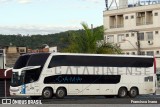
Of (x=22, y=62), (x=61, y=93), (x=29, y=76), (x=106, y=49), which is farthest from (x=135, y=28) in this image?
(x=29, y=76)

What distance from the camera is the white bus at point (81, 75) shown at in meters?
37.8

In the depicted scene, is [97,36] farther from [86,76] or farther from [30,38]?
[30,38]

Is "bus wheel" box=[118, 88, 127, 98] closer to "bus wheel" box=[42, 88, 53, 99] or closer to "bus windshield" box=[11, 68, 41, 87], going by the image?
"bus wheel" box=[42, 88, 53, 99]

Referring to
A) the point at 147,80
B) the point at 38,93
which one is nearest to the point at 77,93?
the point at 38,93

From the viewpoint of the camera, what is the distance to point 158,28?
76312 mm

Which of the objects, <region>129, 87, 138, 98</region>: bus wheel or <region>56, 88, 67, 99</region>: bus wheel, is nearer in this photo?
→ <region>56, 88, 67, 99</region>: bus wheel

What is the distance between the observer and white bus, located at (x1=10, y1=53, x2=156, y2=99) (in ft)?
124

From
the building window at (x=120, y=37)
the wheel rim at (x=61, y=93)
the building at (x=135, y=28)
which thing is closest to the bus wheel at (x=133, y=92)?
the wheel rim at (x=61, y=93)

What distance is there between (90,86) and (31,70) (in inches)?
220

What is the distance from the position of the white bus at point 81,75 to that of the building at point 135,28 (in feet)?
104

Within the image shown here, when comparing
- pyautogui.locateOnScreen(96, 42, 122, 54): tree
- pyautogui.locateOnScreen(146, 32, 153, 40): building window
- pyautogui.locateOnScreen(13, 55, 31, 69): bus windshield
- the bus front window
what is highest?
pyautogui.locateOnScreen(146, 32, 153, 40): building window

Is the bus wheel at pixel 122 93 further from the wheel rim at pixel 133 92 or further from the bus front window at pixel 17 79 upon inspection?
the bus front window at pixel 17 79

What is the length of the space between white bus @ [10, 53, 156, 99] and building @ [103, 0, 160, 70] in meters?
31.8

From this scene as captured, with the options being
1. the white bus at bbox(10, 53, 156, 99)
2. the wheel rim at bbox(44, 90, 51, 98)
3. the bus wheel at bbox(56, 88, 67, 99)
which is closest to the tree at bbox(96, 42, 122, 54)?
the white bus at bbox(10, 53, 156, 99)
